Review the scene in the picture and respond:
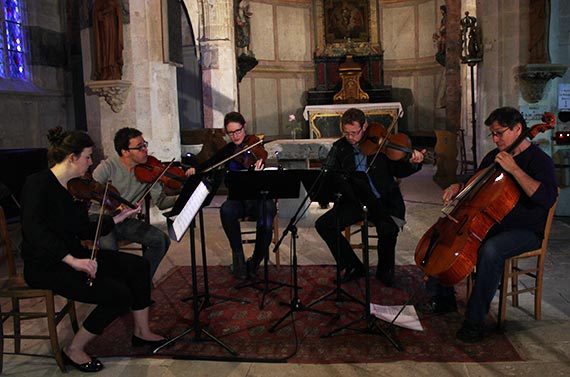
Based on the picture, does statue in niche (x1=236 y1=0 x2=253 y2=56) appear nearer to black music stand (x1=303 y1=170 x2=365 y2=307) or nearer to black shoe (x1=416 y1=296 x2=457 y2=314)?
black music stand (x1=303 y1=170 x2=365 y2=307)

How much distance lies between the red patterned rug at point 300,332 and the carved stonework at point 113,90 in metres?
2.88

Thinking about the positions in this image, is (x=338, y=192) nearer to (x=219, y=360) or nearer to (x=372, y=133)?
(x=372, y=133)

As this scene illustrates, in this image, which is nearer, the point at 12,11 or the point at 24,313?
the point at 24,313

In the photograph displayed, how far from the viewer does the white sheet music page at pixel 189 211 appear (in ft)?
10.3

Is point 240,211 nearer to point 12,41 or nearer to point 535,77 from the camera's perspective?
point 535,77

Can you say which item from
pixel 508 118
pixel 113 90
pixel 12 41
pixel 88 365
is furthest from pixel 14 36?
pixel 508 118

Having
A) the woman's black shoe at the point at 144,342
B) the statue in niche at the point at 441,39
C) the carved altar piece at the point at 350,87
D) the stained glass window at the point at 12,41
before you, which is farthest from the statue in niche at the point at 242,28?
the woman's black shoe at the point at 144,342

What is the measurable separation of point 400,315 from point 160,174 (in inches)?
74.7

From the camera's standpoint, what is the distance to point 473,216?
10.6 ft

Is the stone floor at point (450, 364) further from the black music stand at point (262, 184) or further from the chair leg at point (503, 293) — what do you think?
the black music stand at point (262, 184)

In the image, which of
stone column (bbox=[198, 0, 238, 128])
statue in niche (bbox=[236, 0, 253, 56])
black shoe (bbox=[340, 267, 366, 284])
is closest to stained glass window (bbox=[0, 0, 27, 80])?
stone column (bbox=[198, 0, 238, 128])

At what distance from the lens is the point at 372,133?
4254 mm

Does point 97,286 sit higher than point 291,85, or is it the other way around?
point 291,85

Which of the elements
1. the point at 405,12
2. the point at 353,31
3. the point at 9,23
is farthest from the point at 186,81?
the point at 405,12
